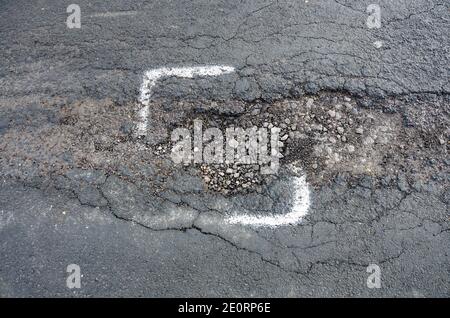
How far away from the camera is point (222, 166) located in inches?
139

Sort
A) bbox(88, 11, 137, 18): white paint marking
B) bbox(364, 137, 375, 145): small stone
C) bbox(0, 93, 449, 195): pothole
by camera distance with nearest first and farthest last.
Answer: bbox(0, 93, 449, 195): pothole
bbox(364, 137, 375, 145): small stone
bbox(88, 11, 137, 18): white paint marking

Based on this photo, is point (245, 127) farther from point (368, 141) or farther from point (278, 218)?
point (368, 141)

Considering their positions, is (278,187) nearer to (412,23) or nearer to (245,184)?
(245,184)

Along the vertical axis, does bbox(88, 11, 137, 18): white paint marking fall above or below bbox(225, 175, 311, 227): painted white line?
above

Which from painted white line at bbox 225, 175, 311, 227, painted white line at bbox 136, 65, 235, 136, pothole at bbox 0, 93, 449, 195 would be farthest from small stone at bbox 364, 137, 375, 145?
painted white line at bbox 136, 65, 235, 136

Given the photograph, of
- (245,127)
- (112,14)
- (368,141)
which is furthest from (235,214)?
(112,14)

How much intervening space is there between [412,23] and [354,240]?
2462 millimetres

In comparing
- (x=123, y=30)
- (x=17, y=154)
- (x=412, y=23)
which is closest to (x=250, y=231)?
(x=17, y=154)

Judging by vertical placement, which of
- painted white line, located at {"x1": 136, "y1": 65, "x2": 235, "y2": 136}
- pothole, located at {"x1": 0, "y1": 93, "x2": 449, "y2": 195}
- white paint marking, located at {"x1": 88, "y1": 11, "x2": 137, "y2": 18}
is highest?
white paint marking, located at {"x1": 88, "y1": 11, "x2": 137, "y2": 18}

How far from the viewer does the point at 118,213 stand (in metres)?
3.36

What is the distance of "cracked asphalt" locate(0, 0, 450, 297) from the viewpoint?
3131mm

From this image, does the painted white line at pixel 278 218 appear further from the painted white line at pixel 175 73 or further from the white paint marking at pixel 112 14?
the white paint marking at pixel 112 14

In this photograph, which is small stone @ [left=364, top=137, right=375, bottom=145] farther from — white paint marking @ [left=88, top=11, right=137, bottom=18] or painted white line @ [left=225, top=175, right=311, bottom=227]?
white paint marking @ [left=88, top=11, right=137, bottom=18]

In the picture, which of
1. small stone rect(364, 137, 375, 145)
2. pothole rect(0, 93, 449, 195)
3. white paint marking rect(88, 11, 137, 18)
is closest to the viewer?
pothole rect(0, 93, 449, 195)
